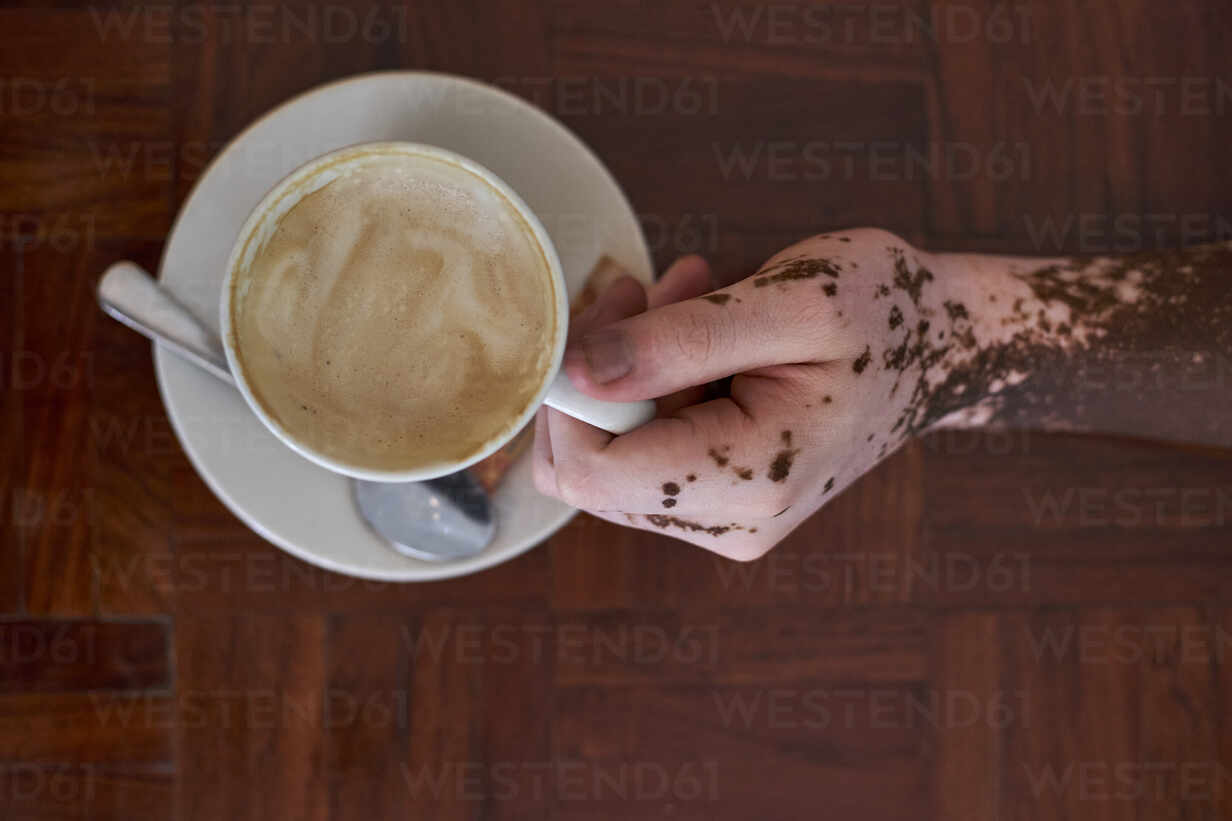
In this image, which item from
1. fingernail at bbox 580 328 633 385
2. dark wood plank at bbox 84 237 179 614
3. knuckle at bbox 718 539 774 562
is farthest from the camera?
dark wood plank at bbox 84 237 179 614

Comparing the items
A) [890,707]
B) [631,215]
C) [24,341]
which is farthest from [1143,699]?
[24,341]

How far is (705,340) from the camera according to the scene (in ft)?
1.50

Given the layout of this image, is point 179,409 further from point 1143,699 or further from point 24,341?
point 1143,699

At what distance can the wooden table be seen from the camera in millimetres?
710

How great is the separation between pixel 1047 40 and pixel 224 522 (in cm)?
82

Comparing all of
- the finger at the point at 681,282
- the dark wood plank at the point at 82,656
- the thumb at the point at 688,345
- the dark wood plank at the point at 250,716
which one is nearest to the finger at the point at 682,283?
the finger at the point at 681,282

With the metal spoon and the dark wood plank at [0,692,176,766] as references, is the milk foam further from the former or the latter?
the dark wood plank at [0,692,176,766]

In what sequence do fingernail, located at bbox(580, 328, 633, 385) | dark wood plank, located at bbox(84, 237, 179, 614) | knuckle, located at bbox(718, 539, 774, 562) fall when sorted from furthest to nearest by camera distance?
dark wood plank, located at bbox(84, 237, 179, 614) → knuckle, located at bbox(718, 539, 774, 562) → fingernail, located at bbox(580, 328, 633, 385)

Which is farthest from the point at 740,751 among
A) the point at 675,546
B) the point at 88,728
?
the point at 88,728

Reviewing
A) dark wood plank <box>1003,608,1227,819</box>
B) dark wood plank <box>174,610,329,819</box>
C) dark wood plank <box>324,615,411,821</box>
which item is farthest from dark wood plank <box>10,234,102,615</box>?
dark wood plank <box>1003,608,1227,819</box>

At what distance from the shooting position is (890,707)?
745 mm

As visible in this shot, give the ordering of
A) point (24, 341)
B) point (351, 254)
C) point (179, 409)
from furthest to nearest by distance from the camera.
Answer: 1. point (24, 341)
2. point (179, 409)
3. point (351, 254)

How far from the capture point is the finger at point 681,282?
59 centimetres

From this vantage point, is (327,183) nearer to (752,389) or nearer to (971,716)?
(752,389)
